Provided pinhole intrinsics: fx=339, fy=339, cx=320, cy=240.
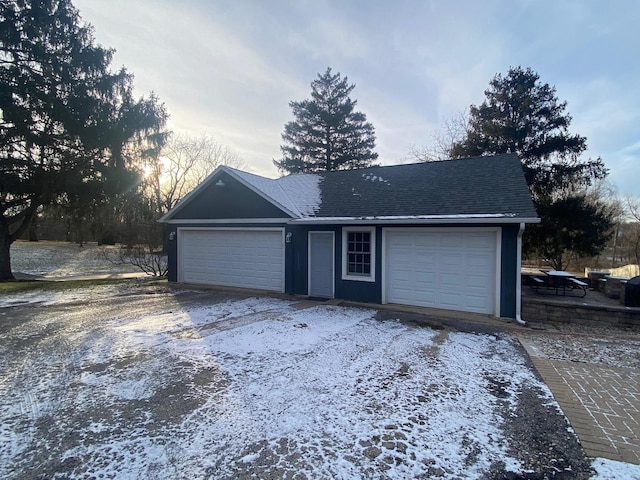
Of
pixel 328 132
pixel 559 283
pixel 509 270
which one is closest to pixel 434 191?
pixel 509 270

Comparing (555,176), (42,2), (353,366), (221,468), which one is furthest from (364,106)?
(221,468)

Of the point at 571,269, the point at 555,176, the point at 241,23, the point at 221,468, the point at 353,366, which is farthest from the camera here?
the point at 571,269

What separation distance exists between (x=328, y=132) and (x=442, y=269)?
20.5 metres

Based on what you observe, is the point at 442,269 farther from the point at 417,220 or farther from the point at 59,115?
the point at 59,115

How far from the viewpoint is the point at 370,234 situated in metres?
9.47

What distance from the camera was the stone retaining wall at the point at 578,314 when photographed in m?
8.78

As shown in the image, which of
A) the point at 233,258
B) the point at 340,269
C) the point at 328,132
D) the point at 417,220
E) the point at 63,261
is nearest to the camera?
the point at 417,220

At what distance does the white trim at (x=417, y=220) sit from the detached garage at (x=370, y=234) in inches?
1.0

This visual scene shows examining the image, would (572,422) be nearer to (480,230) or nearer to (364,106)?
(480,230)

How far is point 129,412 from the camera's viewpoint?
355 centimetres

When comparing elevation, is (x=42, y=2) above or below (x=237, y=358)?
above

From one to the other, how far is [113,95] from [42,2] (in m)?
3.71

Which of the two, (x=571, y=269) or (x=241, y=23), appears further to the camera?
(x=571, y=269)

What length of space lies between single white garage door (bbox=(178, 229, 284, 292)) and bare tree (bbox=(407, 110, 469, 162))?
1753cm
